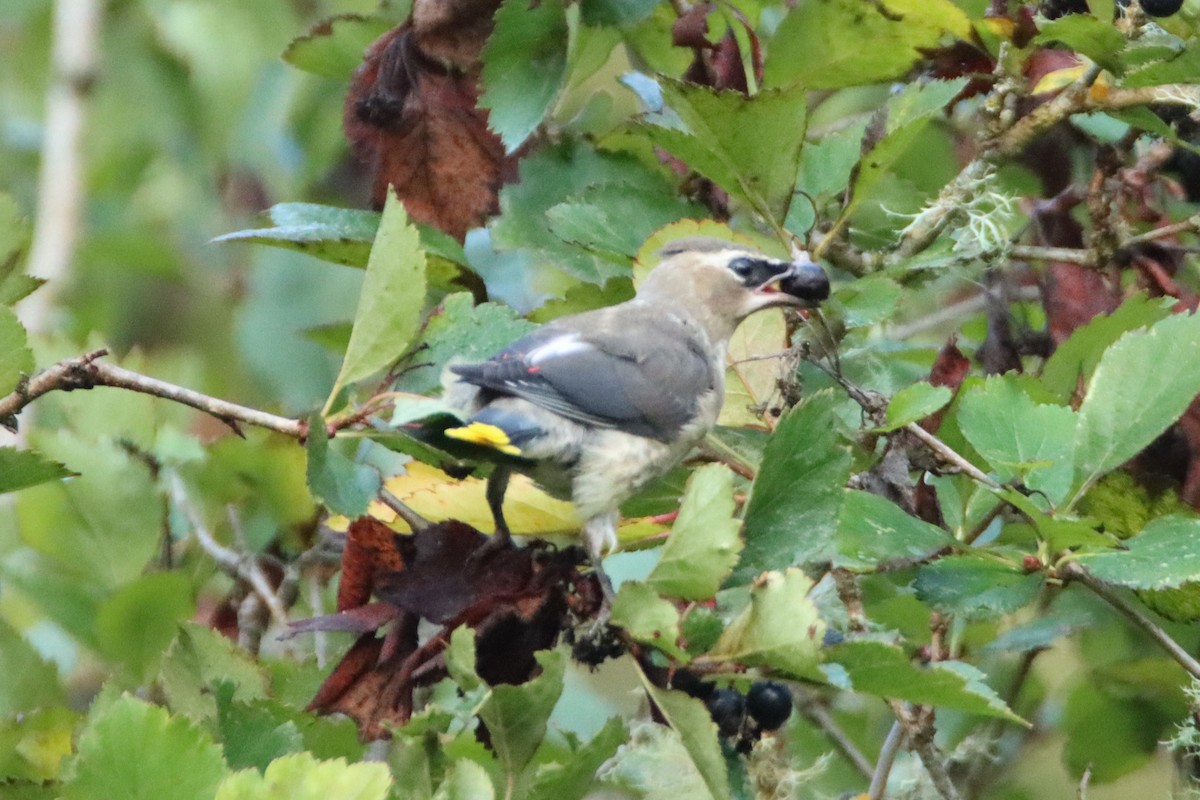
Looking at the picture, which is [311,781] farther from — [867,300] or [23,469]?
[867,300]

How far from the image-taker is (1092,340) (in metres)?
2.24

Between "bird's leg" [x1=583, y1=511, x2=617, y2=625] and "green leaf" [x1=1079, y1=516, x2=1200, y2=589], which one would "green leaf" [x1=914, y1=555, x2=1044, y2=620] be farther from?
"bird's leg" [x1=583, y1=511, x2=617, y2=625]

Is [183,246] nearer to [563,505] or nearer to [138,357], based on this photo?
[138,357]

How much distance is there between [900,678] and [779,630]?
131 millimetres

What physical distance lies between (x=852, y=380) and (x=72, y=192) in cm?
318

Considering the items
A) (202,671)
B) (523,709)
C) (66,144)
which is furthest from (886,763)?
(66,144)

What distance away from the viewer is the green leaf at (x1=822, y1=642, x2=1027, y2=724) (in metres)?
1.49

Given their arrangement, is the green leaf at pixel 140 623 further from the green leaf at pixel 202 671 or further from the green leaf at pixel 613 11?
the green leaf at pixel 613 11

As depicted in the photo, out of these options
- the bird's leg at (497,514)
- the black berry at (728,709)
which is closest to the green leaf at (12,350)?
the bird's leg at (497,514)

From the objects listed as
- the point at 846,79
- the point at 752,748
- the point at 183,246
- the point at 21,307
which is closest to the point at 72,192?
the point at 21,307

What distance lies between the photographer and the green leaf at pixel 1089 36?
200 cm

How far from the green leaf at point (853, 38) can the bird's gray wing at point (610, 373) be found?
542mm

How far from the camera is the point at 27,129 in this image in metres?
5.92

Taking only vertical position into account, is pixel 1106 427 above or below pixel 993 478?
above
